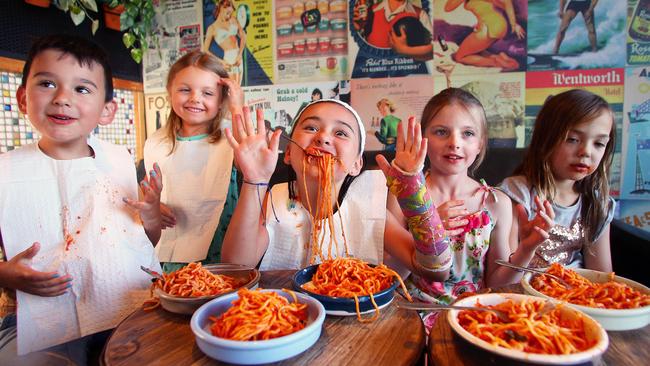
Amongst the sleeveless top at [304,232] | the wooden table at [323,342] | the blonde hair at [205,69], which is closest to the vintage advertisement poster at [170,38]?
the blonde hair at [205,69]

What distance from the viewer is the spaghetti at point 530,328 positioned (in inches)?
36.9

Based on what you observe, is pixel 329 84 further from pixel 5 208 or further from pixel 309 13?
pixel 5 208

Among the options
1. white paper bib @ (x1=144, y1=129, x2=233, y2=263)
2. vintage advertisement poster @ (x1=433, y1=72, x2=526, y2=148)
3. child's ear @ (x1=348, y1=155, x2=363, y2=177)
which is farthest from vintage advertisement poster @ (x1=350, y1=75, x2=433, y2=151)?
child's ear @ (x1=348, y1=155, x2=363, y2=177)

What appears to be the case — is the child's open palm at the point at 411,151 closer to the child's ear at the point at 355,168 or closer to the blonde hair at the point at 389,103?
the child's ear at the point at 355,168

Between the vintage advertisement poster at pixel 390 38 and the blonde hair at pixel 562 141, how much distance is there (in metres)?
1.61

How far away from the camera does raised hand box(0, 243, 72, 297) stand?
1.51 m

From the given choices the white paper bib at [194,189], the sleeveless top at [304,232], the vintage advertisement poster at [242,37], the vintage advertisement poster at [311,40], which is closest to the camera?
the sleeveless top at [304,232]

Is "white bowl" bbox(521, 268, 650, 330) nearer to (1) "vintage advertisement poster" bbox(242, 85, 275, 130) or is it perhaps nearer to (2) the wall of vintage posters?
(2) the wall of vintage posters

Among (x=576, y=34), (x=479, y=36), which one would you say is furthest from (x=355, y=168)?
(x=576, y=34)

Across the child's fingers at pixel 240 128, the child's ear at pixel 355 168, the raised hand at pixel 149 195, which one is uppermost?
the child's fingers at pixel 240 128

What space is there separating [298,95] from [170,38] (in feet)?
5.63

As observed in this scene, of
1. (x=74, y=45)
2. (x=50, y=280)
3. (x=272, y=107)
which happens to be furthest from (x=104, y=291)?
(x=272, y=107)

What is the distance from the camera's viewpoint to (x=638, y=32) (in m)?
3.18

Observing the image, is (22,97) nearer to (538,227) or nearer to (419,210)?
(419,210)
